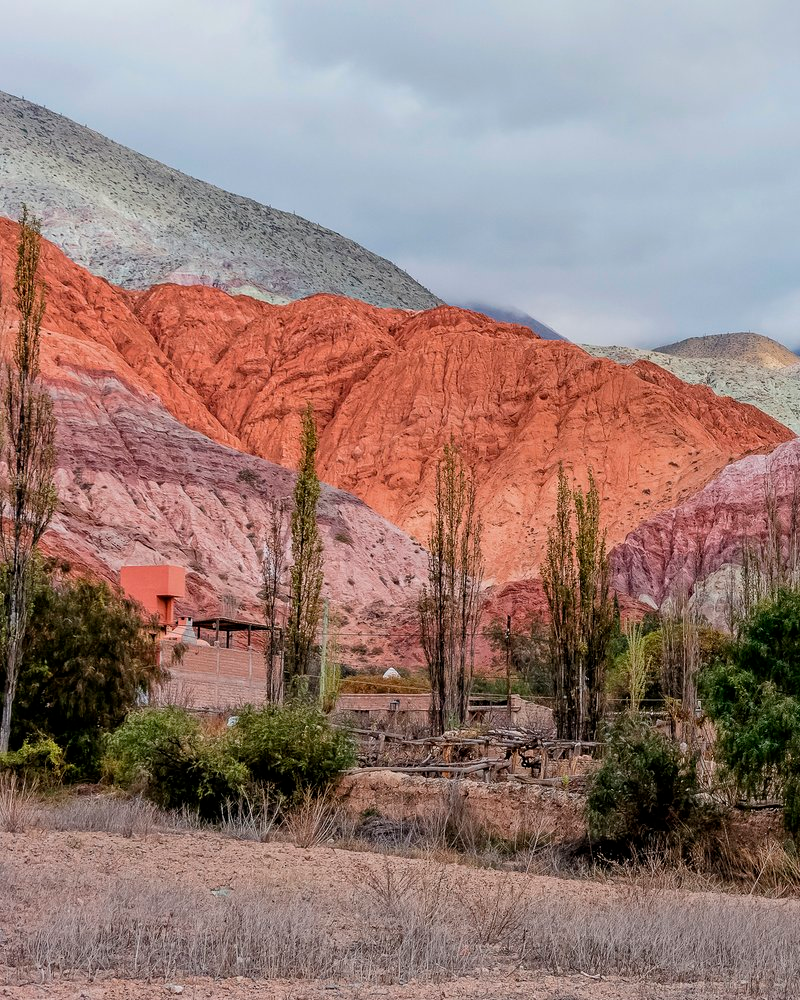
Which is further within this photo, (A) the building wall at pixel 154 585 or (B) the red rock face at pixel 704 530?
(B) the red rock face at pixel 704 530

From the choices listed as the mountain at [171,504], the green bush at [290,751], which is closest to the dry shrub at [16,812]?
the green bush at [290,751]

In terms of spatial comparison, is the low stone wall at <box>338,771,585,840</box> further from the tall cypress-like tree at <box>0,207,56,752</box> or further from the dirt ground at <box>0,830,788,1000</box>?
the tall cypress-like tree at <box>0,207,56,752</box>

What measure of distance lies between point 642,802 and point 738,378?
109 metres

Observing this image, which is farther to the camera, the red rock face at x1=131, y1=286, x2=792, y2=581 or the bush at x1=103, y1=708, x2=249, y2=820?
the red rock face at x1=131, y1=286, x2=792, y2=581

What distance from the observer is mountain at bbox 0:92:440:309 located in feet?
345

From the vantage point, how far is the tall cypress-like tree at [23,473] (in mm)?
17688

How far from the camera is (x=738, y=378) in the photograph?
11612 centimetres

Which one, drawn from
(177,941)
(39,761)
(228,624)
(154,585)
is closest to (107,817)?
(39,761)

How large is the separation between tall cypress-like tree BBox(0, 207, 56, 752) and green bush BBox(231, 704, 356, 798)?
13.5ft

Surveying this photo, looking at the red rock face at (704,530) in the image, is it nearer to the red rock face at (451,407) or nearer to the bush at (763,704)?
the red rock face at (451,407)

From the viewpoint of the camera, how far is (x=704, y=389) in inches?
3745

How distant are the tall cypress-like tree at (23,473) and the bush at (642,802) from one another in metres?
9.21

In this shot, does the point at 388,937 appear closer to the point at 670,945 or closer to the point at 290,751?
the point at 670,945

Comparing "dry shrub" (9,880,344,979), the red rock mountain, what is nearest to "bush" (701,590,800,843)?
"dry shrub" (9,880,344,979)
